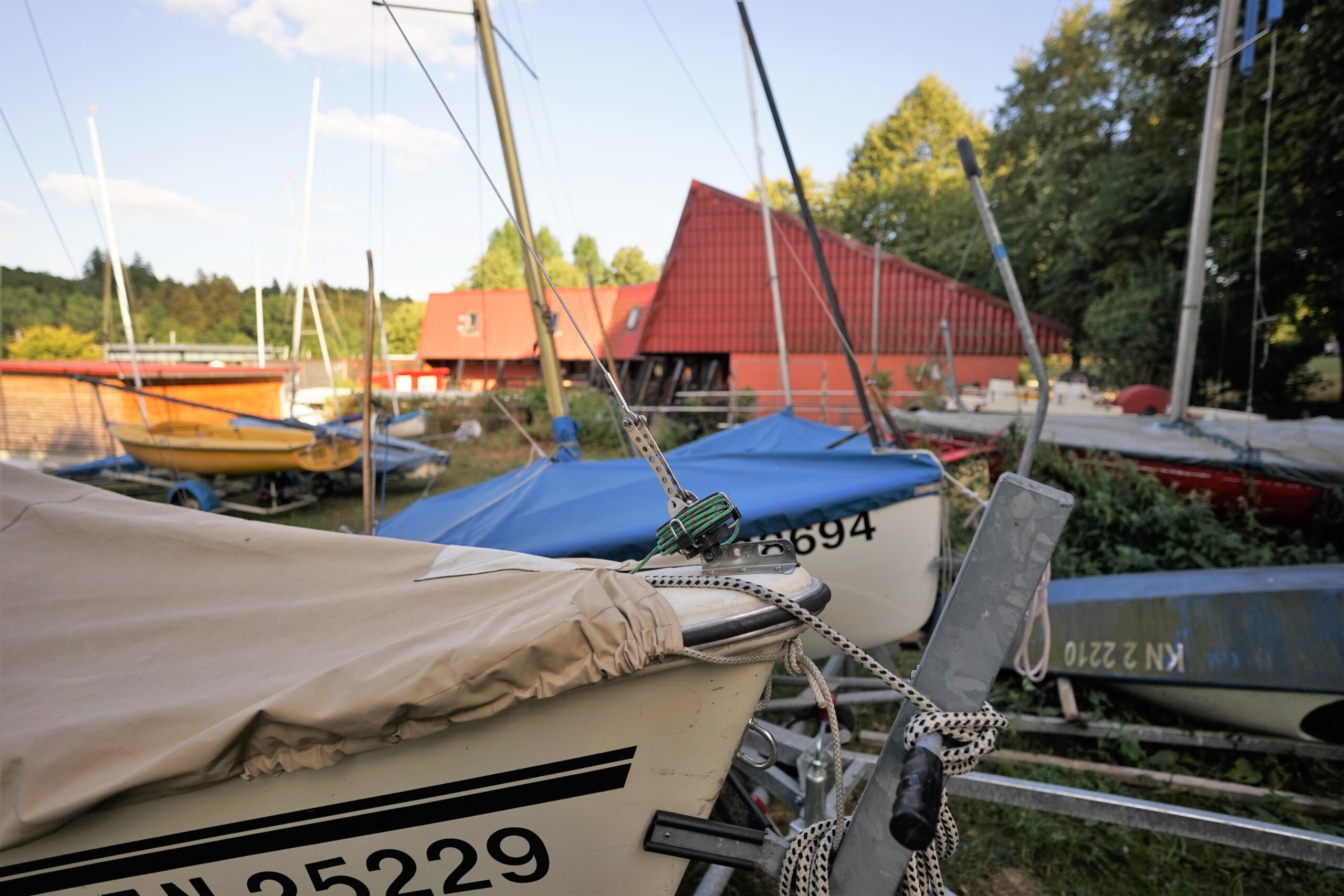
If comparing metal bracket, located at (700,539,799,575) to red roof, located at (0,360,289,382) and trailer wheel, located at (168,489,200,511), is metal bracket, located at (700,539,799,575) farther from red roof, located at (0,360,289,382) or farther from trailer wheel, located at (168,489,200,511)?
red roof, located at (0,360,289,382)

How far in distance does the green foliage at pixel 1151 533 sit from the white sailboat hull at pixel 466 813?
4.24m

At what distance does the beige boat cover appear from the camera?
51.8 inches

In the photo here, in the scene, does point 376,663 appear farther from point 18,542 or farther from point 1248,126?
point 1248,126

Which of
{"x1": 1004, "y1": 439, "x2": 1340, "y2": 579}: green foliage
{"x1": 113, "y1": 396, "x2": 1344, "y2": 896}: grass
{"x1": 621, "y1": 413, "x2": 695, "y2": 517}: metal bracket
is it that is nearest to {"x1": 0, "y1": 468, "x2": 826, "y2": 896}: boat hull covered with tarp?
{"x1": 621, "y1": 413, "x2": 695, "y2": 517}: metal bracket

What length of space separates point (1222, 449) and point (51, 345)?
139 ft

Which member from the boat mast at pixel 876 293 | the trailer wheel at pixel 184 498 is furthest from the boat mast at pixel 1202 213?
the trailer wheel at pixel 184 498

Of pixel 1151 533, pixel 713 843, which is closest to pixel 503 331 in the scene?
pixel 1151 533

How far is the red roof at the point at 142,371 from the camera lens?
43.9ft

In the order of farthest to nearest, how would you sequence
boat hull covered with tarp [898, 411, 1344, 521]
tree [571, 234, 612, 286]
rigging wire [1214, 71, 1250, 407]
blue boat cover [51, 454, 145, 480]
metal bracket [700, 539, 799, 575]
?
1. tree [571, 234, 612, 286]
2. rigging wire [1214, 71, 1250, 407]
3. blue boat cover [51, 454, 145, 480]
4. boat hull covered with tarp [898, 411, 1344, 521]
5. metal bracket [700, 539, 799, 575]

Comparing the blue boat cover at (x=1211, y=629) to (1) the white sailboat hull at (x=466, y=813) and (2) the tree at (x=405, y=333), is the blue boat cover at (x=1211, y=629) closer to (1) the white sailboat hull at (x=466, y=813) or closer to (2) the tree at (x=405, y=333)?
(1) the white sailboat hull at (x=466, y=813)

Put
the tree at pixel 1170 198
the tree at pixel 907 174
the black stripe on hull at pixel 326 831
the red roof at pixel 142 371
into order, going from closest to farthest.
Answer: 1. the black stripe on hull at pixel 326 831
2. the tree at pixel 1170 198
3. the red roof at pixel 142 371
4. the tree at pixel 907 174

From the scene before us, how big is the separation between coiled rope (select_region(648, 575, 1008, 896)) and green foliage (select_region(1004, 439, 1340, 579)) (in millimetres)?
3992

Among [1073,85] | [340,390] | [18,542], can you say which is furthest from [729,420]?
[1073,85]

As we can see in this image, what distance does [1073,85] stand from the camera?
2217 centimetres
